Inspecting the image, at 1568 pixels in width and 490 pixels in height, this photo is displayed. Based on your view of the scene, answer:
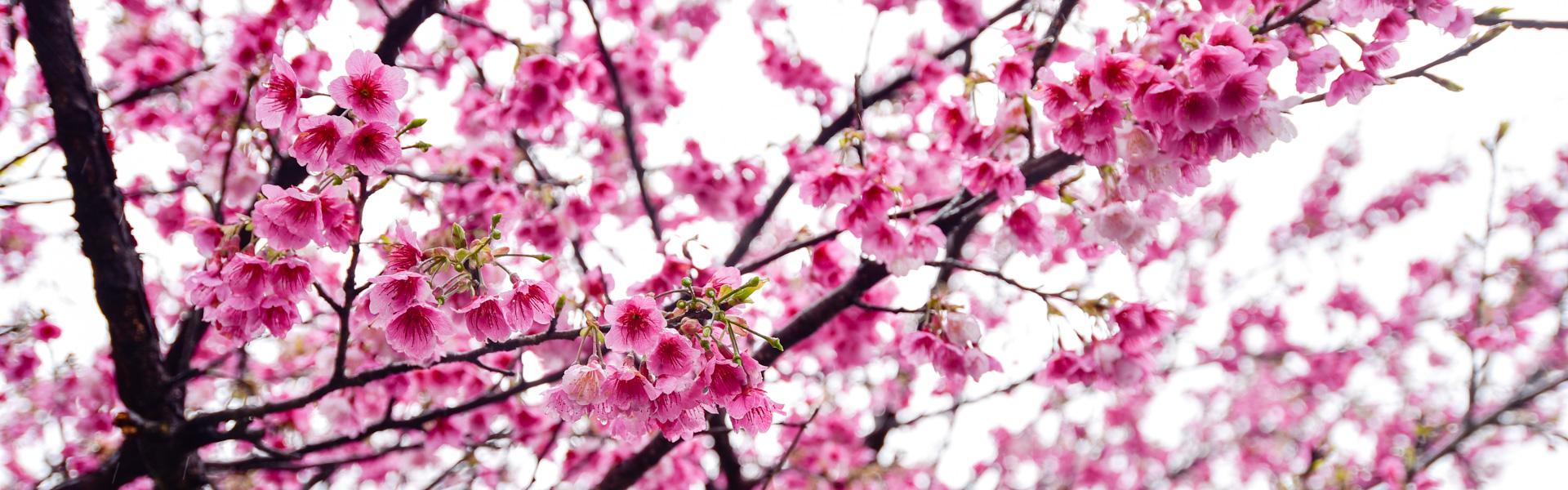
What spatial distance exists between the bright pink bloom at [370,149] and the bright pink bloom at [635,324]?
595 millimetres

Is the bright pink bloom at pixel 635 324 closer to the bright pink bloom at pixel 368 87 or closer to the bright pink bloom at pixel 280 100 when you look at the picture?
the bright pink bloom at pixel 368 87

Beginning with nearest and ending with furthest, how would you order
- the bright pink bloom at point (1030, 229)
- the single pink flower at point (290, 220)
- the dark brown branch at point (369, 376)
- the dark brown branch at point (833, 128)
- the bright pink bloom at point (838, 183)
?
the single pink flower at point (290, 220) < the dark brown branch at point (369, 376) < the bright pink bloom at point (838, 183) < the bright pink bloom at point (1030, 229) < the dark brown branch at point (833, 128)

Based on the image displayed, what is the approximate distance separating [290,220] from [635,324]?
0.82 metres

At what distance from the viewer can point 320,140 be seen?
1.69 meters

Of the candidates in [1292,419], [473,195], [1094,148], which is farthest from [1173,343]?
[473,195]

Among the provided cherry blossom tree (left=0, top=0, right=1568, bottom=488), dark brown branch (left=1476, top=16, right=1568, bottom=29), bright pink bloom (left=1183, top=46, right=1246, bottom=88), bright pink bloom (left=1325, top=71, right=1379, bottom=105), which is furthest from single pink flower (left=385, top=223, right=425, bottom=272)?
dark brown branch (left=1476, top=16, right=1568, bottom=29)

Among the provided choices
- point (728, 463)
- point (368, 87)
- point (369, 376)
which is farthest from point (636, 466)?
point (368, 87)

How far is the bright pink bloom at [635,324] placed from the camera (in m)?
1.60

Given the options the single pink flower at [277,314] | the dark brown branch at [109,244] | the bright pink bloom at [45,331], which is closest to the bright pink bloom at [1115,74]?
the single pink flower at [277,314]

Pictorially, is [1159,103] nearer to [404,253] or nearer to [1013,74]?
[1013,74]

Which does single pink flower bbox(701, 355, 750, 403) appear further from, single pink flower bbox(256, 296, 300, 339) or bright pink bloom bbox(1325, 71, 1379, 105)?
bright pink bloom bbox(1325, 71, 1379, 105)

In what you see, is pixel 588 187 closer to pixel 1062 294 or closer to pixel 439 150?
pixel 439 150

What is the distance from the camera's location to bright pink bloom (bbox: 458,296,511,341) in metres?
1.64

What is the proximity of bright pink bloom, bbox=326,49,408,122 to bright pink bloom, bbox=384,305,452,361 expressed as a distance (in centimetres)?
43
